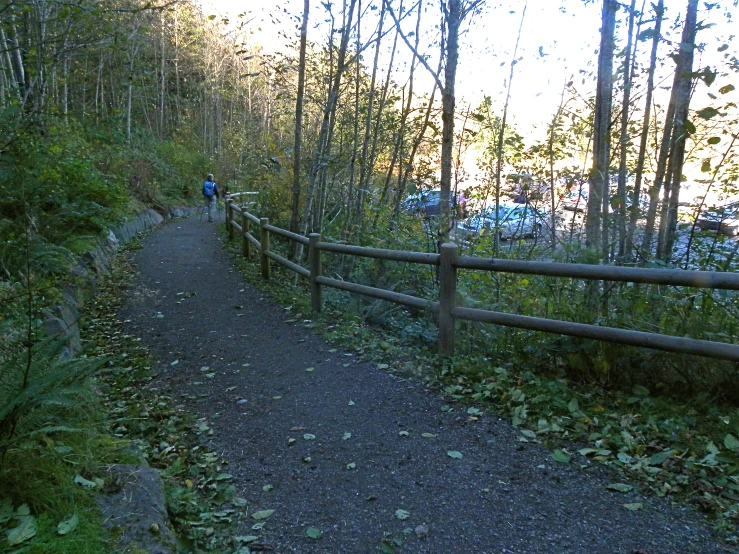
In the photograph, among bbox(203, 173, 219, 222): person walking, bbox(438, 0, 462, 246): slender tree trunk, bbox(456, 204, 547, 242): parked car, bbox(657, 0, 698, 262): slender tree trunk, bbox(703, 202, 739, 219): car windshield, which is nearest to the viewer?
bbox(703, 202, 739, 219): car windshield

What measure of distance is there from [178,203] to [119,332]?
18.7 meters

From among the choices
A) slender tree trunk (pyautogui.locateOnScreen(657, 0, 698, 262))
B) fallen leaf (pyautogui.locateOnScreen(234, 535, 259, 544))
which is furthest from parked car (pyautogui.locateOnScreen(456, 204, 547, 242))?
fallen leaf (pyautogui.locateOnScreen(234, 535, 259, 544))

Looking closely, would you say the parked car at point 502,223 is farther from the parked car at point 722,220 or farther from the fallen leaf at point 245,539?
the fallen leaf at point 245,539

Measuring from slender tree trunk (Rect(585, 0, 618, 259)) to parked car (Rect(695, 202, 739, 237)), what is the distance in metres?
0.96

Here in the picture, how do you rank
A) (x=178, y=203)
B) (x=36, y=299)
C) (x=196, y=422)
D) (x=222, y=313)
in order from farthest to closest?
(x=178, y=203)
(x=222, y=313)
(x=36, y=299)
(x=196, y=422)

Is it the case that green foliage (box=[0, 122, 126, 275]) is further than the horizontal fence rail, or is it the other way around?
green foliage (box=[0, 122, 126, 275])

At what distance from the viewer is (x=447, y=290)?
5332mm

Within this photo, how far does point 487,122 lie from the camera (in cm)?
1195

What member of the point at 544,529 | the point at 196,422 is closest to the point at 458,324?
the point at 196,422

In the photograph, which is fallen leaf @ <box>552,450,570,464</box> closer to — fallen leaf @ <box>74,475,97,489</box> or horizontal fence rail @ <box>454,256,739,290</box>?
horizontal fence rail @ <box>454,256,739,290</box>

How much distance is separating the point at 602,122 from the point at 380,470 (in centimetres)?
495

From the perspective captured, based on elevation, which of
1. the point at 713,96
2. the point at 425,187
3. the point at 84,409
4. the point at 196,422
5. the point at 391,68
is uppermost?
the point at 391,68

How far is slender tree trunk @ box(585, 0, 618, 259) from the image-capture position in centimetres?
656

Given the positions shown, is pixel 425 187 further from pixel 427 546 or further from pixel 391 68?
pixel 427 546
